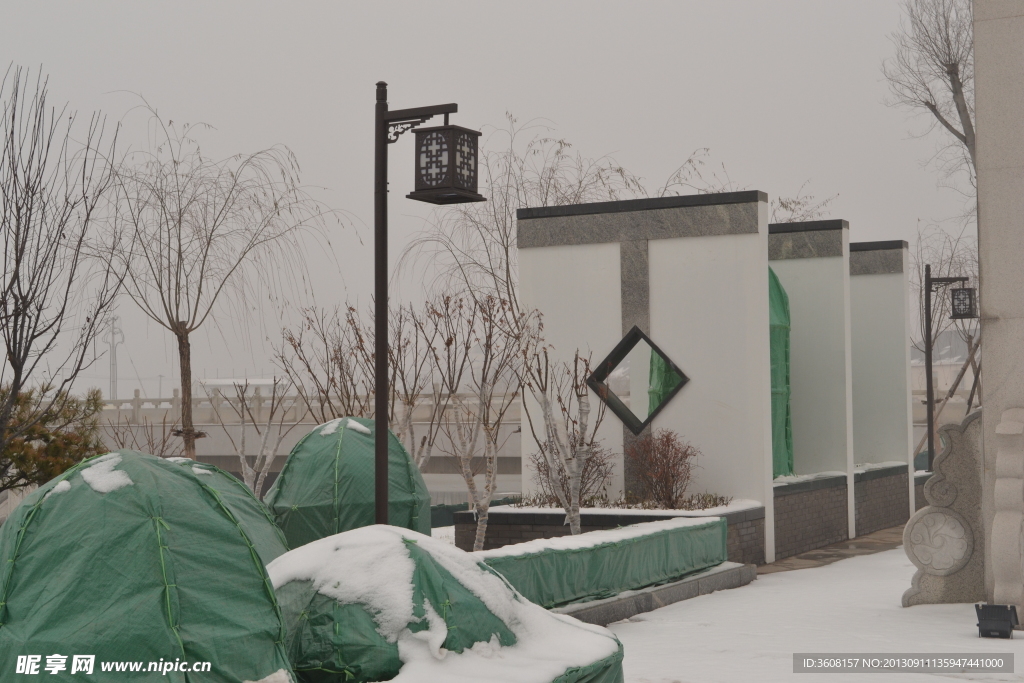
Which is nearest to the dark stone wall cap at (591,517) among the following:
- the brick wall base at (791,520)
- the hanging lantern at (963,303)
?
the brick wall base at (791,520)

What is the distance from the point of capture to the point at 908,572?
15.1m

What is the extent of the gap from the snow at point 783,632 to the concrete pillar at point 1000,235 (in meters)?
1.17

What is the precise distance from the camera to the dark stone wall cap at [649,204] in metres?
15.9

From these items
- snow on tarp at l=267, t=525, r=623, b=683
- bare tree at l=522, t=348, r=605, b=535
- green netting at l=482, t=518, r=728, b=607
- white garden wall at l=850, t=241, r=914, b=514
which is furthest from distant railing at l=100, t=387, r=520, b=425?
snow on tarp at l=267, t=525, r=623, b=683

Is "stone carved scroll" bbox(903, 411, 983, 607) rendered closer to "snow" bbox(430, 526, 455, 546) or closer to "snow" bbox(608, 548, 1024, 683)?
"snow" bbox(608, 548, 1024, 683)

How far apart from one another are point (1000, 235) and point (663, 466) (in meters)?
5.89

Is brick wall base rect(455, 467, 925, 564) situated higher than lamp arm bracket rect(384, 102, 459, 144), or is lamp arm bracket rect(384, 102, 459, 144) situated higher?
lamp arm bracket rect(384, 102, 459, 144)

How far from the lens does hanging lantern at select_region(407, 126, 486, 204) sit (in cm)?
846

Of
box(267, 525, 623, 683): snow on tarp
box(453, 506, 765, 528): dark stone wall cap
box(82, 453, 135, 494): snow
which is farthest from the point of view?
box(453, 506, 765, 528): dark stone wall cap

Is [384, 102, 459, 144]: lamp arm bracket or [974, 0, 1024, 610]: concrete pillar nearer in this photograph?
[384, 102, 459, 144]: lamp arm bracket

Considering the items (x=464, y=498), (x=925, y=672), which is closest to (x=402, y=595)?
(x=925, y=672)

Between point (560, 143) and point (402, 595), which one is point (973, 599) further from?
point (560, 143)

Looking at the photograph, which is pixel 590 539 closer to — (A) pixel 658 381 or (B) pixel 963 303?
(A) pixel 658 381

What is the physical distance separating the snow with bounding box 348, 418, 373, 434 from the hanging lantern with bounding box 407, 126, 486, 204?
236 cm
